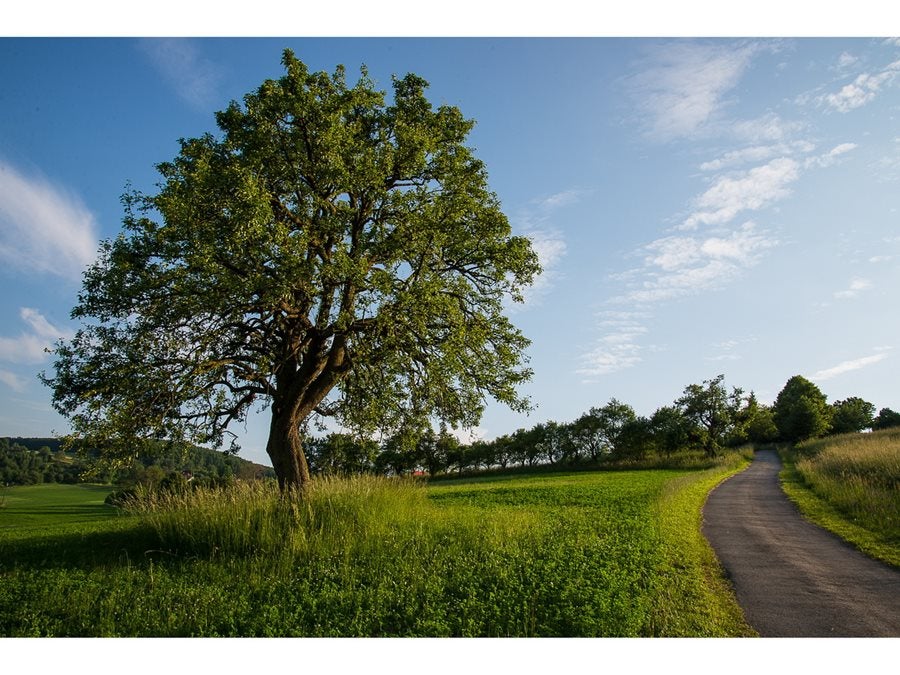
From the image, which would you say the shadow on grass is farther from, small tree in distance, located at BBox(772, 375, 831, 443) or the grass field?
small tree in distance, located at BBox(772, 375, 831, 443)

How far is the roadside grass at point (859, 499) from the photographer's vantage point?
44.5ft

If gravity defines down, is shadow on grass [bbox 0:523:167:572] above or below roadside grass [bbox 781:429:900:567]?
above

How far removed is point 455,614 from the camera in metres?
7.43

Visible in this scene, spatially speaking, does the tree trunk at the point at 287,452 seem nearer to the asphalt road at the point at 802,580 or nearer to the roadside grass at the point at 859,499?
the asphalt road at the point at 802,580

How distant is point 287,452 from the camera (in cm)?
1631

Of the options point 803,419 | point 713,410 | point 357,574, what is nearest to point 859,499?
point 357,574

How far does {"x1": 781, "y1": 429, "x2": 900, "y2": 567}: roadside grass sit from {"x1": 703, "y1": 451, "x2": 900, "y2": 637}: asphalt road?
2.36 ft

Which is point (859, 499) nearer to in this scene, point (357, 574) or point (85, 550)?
point (357, 574)

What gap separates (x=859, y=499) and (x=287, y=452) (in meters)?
21.4

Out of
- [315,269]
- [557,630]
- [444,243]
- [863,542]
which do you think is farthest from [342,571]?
[863,542]

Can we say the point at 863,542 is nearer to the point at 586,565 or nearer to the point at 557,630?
the point at 586,565

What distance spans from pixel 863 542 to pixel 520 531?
31.5ft

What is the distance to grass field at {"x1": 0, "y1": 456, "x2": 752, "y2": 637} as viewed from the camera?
23.6ft

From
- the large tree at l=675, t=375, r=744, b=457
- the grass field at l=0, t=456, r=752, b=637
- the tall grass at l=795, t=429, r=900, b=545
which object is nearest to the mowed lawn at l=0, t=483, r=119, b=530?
the grass field at l=0, t=456, r=752, b=637
